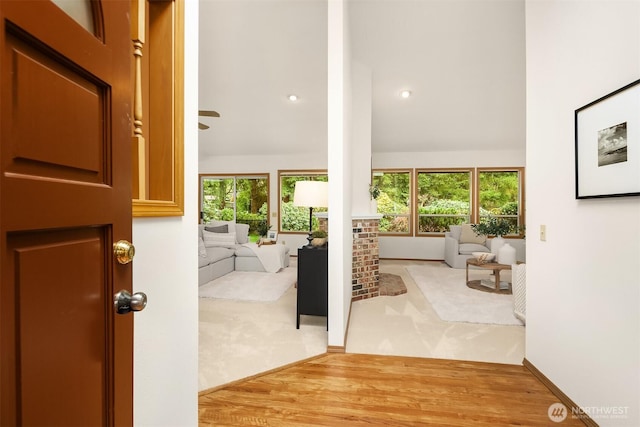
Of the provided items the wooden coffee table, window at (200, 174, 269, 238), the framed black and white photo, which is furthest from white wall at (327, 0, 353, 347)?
window at (200, 174, 269, 238)

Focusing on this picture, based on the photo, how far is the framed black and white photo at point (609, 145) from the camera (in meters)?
1.38

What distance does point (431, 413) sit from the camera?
1.67 metres

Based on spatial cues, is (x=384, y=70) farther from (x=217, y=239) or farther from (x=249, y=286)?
(x=217, y=239)

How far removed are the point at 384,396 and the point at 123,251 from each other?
5.70 feet

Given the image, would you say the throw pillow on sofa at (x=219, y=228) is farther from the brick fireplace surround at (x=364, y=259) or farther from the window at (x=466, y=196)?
the window at (x=466, y=196)

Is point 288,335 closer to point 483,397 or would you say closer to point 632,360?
point 483,397

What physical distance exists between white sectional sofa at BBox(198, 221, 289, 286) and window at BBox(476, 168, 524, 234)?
440 cm

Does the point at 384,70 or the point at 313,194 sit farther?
the point at 384,70

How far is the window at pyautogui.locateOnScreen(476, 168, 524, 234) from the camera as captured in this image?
6473mm

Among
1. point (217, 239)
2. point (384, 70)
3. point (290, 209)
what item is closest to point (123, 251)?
point (384, 70)

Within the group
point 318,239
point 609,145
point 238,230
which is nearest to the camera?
point 609,145

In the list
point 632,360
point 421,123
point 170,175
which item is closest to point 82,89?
point 170,175

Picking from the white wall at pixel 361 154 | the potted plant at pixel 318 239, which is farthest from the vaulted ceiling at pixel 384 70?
the potted plant at pixel 318 239

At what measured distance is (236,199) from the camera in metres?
7.57
